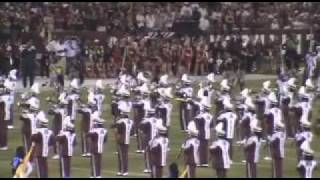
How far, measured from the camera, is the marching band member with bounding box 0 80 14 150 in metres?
26.9

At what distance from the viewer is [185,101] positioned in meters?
27.8

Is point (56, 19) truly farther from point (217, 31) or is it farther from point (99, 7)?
point (217, 31)

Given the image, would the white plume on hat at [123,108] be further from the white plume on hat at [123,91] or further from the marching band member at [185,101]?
the marching band member at [185,101]

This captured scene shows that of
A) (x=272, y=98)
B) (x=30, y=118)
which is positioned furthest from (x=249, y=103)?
(x=30, y=118)

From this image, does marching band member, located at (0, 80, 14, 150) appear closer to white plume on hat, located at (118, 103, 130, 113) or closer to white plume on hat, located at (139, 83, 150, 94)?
white plume on hat, located at (139, 83, 150, 94)

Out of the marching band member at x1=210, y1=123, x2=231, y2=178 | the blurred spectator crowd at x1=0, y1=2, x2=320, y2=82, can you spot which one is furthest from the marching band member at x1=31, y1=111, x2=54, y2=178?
the blurred spectator crowd at x1=0, y1=2, x2=320, y2=82

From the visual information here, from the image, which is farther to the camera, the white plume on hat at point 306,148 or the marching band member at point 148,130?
the marching band member at point 148,130

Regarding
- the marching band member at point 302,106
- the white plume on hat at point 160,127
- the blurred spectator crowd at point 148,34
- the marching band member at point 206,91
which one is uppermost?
the blurred spectator crowd at point 148,34

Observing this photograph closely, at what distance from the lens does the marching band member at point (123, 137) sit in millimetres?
23312

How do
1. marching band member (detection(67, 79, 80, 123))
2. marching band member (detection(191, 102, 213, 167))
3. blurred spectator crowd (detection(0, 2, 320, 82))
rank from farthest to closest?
1. blurred spectator crowd (detection(0, 2, 320, 82))
2. marching band member (detection(67, 79, 80, 123))
3. marching band member (detection(191, 102, 213, 167))

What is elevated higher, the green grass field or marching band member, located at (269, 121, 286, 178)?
marching band member, located at (269, 121, 286, 178)

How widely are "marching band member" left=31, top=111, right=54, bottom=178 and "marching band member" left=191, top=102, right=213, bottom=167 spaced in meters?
3.69

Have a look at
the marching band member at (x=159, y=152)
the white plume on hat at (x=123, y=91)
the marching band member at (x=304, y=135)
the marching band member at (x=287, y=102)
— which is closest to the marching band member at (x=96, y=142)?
the marching band member at (x=159, y=152)

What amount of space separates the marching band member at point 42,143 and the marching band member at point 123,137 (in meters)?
1.73
